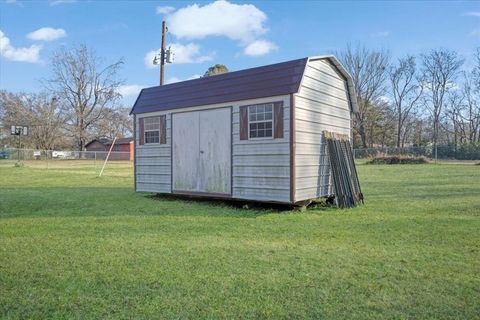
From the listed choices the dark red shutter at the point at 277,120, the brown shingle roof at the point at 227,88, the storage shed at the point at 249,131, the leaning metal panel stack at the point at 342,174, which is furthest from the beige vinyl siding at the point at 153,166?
the leaning metal panel stack at the point at 342,174

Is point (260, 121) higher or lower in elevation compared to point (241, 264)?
higher

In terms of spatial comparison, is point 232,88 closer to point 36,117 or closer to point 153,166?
point 153,166

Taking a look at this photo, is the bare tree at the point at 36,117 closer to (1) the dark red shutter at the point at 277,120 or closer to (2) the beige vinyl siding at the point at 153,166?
(2) the beige vinyl siding at the point at 153,166

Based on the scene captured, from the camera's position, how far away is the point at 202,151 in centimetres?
907

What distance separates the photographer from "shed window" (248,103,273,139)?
7.83 meters

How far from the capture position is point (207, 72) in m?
32.8

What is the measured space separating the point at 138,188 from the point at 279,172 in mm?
4760

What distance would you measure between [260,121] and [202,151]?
1.84m

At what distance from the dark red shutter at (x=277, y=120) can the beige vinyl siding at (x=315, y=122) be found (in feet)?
1.02

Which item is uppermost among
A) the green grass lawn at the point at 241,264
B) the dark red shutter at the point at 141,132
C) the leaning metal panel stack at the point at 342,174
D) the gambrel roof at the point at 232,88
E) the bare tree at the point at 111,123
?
the bare tree at the point at 111,123

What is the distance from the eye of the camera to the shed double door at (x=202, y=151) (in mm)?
8586

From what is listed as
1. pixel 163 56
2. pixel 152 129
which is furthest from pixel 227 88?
pixel 163 56

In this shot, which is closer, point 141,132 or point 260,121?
point 260,121

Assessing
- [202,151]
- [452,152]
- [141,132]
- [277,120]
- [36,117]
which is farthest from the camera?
[36,117]
